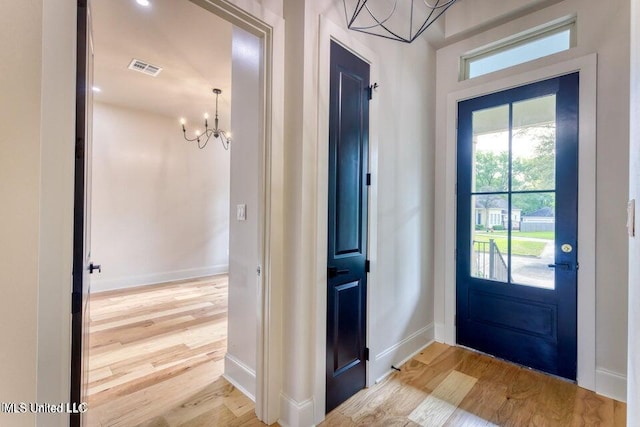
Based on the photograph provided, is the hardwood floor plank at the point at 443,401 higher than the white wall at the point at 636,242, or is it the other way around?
the white wall at the point at 636,242

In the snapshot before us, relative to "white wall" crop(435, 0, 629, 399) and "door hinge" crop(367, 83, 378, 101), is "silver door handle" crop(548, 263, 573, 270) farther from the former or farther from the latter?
"door hinge" crop(367, 83, 378, 101)

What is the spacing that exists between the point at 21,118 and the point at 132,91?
367cm

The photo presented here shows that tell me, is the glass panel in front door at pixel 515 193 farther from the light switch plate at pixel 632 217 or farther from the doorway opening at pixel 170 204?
the doorway opening at pixel 170 204

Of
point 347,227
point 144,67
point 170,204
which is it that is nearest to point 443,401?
point 347,227

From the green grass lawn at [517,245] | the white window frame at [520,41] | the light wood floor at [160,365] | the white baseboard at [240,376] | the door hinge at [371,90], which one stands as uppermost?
the white window frame at [520,41]

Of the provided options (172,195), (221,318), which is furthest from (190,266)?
(221,318)

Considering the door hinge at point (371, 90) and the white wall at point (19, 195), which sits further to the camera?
the door hinge at point (371, 90)

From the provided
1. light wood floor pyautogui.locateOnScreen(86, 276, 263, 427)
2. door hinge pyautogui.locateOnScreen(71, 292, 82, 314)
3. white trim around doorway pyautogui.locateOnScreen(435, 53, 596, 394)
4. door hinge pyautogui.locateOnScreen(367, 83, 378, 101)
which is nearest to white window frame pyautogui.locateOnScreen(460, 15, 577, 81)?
white trim around doorway pyautogui.locateOnScreen(435, 53, 596, 394)

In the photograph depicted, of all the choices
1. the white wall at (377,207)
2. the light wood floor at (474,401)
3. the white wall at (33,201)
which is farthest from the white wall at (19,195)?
the light wood floor at (474,401)

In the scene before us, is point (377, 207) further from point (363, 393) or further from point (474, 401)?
point (474, 401)

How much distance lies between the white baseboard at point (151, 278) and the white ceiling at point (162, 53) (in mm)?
2696

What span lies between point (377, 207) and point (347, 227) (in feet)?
1.18

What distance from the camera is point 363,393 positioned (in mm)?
1980

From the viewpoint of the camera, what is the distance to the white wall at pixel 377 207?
1.63 m
